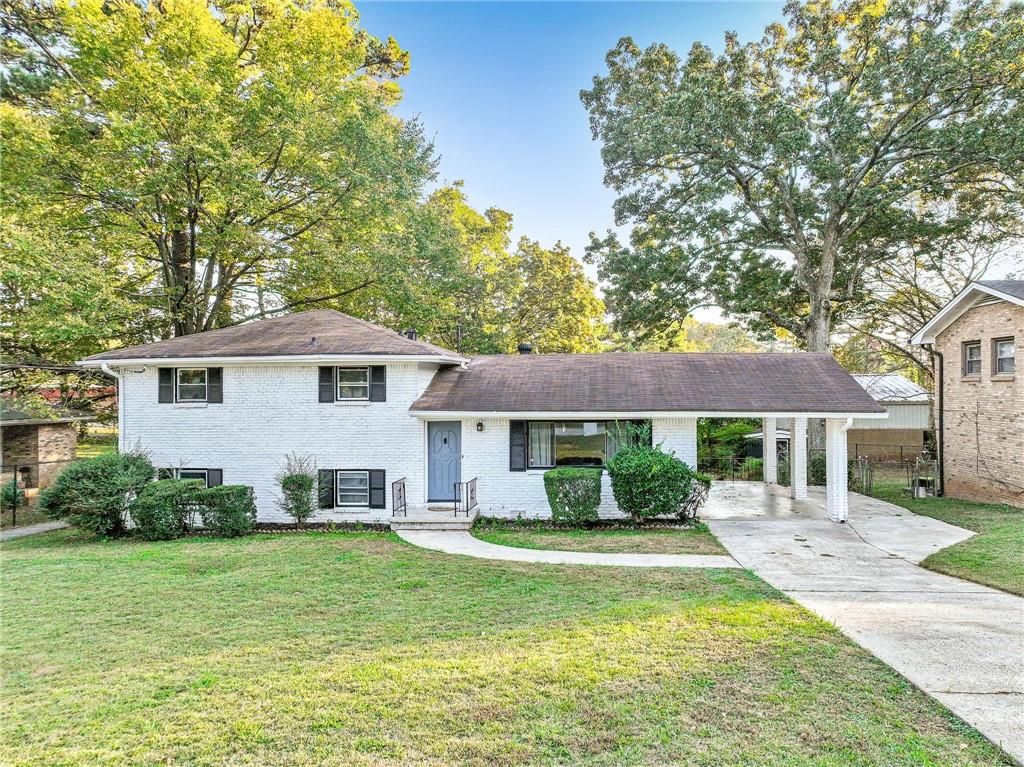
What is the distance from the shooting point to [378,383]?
12453 mm

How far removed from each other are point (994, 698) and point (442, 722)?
4.43 meters

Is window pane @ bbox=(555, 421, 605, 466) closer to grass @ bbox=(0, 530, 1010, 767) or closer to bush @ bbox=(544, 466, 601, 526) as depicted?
bush @ bbox=(544, 466, 601, 526)

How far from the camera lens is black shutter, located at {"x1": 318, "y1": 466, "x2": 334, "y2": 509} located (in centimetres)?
1233

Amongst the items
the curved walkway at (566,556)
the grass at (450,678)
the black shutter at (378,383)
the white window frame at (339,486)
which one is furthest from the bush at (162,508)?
the curved walkway at (566,556)

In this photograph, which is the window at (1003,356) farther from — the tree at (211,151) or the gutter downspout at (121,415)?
the gutter downspout at (121,415)

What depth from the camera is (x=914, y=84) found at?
17.3 metres

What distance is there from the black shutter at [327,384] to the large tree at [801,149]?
45.1 ft

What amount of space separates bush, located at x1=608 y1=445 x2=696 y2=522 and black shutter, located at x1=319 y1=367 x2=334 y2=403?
684cm

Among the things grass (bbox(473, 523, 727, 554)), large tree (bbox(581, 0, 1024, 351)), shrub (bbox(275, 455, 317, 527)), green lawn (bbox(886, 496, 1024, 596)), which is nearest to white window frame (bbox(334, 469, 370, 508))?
shrub (bbox(275, 455, 317, 527))

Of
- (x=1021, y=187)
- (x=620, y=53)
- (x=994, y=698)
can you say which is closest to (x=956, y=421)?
(x=1021, y=187)

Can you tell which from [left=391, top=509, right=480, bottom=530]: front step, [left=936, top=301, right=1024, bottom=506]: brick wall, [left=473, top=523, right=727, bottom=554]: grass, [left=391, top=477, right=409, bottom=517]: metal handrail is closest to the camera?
[left=473, top=523, right=727, bottom=554]: grass

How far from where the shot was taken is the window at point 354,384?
1248 cm

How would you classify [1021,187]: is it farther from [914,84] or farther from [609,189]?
[609,189]

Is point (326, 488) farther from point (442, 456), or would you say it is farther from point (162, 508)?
point (162, 508)
